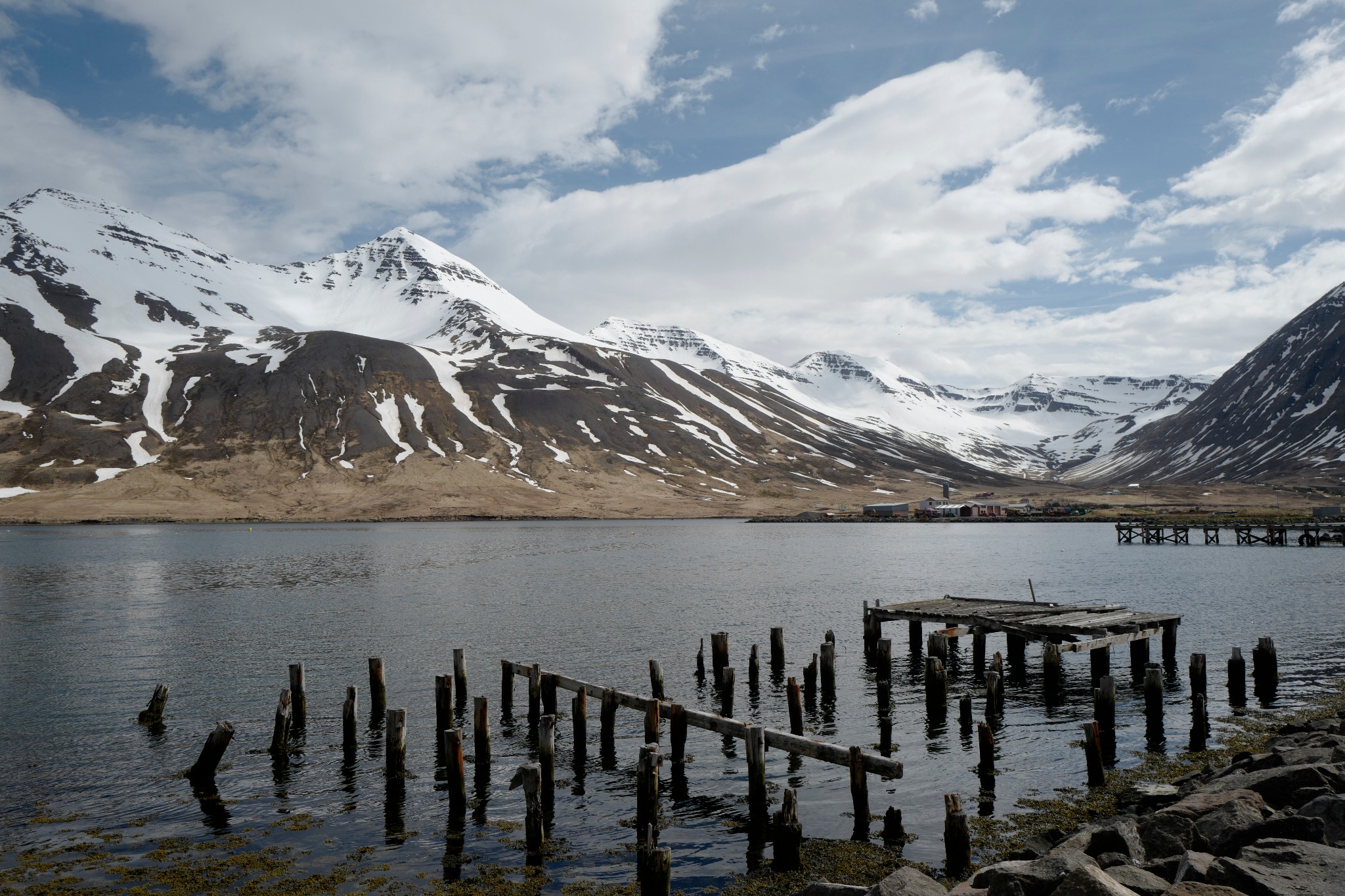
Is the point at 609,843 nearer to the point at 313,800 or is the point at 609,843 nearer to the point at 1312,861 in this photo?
the point at 313,800

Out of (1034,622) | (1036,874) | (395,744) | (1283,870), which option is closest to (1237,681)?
(1034,622)

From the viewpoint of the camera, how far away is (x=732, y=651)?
40.7 metres

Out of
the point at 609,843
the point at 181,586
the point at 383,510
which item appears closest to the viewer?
the point at 609,843

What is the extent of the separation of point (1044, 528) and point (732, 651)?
138 metres

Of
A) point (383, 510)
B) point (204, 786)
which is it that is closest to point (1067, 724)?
point (204, 786)

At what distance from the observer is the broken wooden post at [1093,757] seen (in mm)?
21312

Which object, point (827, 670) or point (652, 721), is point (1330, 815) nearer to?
point (652, 721)

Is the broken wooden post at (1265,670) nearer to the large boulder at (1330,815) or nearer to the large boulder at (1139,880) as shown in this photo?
the large boulder at (1330,815)

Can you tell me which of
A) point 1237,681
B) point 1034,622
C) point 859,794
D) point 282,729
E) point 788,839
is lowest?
point 788,839

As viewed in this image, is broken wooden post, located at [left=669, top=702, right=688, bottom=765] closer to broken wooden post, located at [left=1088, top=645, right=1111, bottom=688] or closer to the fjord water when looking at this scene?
the fjord water

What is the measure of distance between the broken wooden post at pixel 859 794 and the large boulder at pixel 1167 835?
5.19m

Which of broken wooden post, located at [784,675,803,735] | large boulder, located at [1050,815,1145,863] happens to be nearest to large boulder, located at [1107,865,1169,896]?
large boulder, located at [1050,815,1145,863]

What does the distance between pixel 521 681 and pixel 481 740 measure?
44.3 feet

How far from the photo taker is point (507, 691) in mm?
30141
